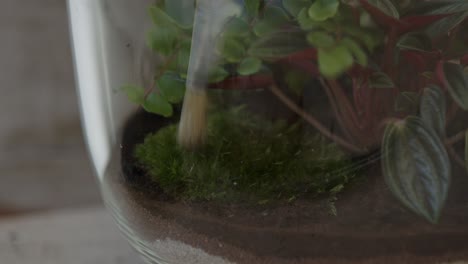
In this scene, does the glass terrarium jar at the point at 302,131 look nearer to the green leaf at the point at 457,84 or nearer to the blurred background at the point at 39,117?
the green leaf at the point at 457,84

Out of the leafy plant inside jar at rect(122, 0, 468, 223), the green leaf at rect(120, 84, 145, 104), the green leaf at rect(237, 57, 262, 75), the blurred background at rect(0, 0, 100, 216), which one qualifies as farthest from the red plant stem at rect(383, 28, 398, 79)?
the blurred background at rect(0, 0, 100, 216)

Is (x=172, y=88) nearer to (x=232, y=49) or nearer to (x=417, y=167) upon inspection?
(x=232, y=49)

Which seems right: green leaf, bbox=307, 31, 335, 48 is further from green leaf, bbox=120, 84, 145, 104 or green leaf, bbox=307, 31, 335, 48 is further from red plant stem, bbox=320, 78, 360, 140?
green leaf, bbox=120, 84, 145, 104

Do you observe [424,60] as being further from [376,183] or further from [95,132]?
[95,132]

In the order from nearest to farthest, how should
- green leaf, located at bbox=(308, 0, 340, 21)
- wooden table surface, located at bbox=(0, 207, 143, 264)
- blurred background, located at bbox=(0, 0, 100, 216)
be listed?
green leaf, located at bbox=(308, 0, 340, 21) → wooden table surface, located at bbox=(0, 207, 143, 264) → blurred background, located at bbox=(0, 0, 100, 216)

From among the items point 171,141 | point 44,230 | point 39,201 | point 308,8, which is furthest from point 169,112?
point 39,201

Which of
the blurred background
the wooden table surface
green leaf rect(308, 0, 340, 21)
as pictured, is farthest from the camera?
the blurred background

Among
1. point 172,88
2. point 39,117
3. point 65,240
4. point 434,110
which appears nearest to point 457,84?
point 434,110
